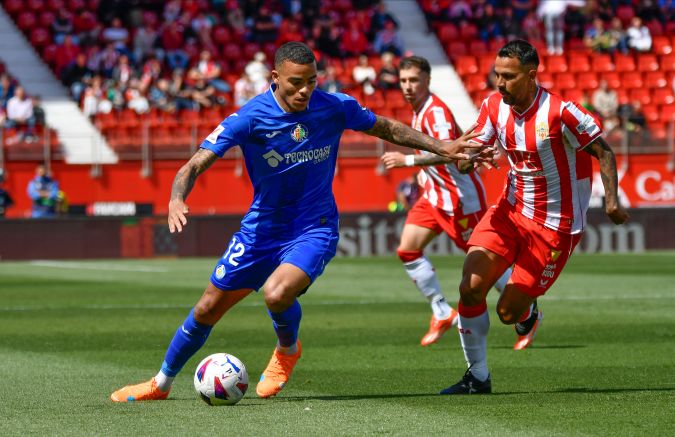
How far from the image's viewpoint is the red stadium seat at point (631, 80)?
105 ft

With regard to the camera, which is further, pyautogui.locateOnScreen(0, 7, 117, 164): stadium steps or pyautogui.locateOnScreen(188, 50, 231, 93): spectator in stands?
pyautogui.locateOnScreen(188, 50, 231, 93): spectator in stands

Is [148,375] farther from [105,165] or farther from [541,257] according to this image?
[105,165]

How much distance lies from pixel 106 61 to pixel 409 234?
19.6m

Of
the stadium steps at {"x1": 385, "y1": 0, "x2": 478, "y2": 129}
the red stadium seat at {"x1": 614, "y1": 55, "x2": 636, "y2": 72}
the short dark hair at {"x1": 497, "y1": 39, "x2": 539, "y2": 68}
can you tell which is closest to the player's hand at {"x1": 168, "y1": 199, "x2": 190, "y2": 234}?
the short dark hair at {"x1": 497, "y1": 39, "x2": 539, "y2": 68}

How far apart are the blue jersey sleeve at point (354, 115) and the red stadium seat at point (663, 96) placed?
24.5m

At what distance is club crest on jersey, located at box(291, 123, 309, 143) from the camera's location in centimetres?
793

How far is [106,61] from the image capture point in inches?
1200

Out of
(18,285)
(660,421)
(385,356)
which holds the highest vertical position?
(660,421)

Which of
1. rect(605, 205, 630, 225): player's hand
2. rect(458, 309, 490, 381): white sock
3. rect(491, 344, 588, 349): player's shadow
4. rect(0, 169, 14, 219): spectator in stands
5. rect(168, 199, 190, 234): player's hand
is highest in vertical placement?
rect(168, 199, 190, 234): player's hand

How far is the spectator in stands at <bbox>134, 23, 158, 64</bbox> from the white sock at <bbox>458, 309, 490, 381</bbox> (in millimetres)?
23653

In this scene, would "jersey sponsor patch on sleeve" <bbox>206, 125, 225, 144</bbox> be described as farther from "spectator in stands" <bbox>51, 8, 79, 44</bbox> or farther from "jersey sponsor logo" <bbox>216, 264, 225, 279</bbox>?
"spectator in stands" <bbox>51, 8, 79, 44</bbox>

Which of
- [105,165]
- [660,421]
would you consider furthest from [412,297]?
[105,165]

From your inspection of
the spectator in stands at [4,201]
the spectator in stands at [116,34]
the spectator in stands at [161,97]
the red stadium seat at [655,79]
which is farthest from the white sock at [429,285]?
the red stadium seat at [655,79]

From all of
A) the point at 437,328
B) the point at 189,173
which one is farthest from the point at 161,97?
the point at 189,173
